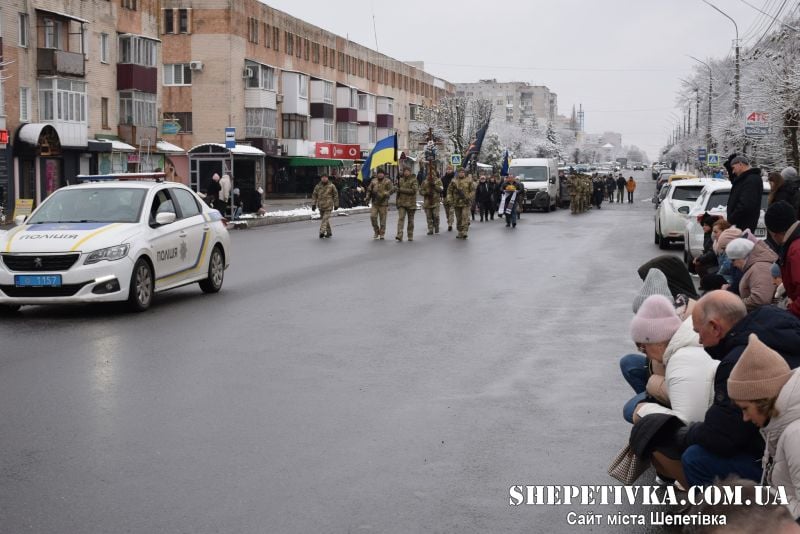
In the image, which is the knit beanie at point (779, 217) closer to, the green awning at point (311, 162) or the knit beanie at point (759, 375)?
the knit beanie at point (759, 375)

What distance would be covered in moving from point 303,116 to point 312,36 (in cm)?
998

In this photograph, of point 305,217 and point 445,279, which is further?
point 305,217

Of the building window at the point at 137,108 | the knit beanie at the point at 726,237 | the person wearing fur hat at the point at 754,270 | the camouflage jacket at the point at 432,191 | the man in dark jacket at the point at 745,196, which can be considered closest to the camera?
the person wearing fur hat at the point at 754,270

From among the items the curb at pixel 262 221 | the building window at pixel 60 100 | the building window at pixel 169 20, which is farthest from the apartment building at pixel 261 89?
the curb at pixel 262 221

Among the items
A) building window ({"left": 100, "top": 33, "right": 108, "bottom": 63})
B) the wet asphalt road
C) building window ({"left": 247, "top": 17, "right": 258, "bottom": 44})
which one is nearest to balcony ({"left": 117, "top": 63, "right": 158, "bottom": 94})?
building window ({"left": 100, "top": 33, "right": 108, "bottom": 63})

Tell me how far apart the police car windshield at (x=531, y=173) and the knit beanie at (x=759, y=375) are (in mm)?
47717

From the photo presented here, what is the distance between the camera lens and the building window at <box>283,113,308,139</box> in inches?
3344

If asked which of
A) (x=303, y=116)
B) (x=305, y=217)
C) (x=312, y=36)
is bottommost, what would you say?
(x=305, y=217)

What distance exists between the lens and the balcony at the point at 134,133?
58.7m

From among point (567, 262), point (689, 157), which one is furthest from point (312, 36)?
point (567, 262)

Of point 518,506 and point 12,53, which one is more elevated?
point 12,53

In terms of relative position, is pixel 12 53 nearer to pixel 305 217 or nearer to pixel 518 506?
pixel 305 217

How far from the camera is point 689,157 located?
99.1 metres

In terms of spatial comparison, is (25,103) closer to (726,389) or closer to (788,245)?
(788,245)
